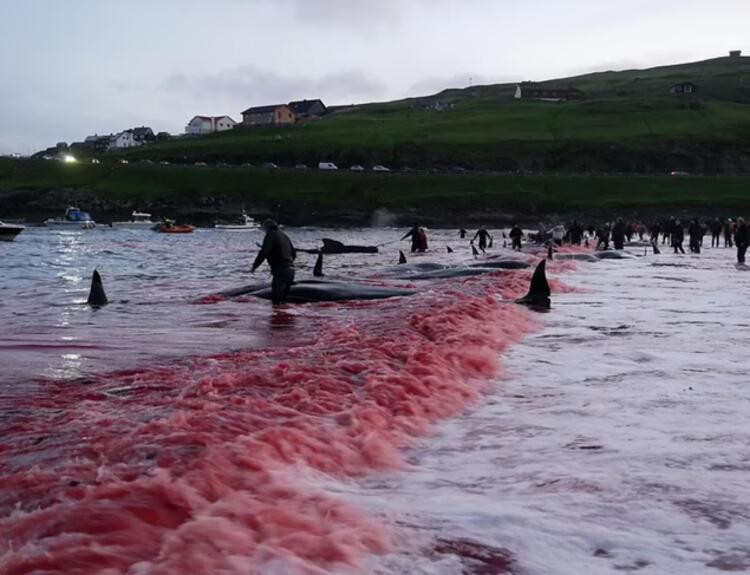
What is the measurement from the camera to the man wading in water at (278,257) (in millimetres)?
19116

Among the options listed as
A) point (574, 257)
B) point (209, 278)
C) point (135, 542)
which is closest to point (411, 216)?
point (574, 257)

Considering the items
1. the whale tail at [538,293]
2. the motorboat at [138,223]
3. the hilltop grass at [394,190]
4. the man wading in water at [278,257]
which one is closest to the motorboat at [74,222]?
the motorboat at [138,223]

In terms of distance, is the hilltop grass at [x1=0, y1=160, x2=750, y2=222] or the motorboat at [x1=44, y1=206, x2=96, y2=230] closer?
the motorboat at [x1=44, y1=206, x2=96, y2=230]

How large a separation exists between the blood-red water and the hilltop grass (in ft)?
304

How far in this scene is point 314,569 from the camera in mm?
4812

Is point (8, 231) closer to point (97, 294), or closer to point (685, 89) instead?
point (97, 294)

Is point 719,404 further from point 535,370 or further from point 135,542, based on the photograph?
point 135,542

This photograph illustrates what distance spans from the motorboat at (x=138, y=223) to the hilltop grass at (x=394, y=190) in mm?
9511

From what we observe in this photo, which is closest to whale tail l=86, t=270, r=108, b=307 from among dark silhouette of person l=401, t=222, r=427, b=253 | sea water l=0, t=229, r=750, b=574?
sea water l=0, t=229, r=750, b=574

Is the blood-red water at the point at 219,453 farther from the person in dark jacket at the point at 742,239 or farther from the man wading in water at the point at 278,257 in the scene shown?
the person in dark jacket at the point at 742,239

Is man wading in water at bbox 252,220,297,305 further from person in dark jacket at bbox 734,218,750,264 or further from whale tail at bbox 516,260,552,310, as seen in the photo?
person in dark jacket at bbox 734,218,750,264

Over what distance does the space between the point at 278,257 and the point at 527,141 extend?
118 metres

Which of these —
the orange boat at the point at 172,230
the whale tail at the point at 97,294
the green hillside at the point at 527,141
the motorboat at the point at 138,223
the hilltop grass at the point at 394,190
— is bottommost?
the whale tail at the point at 97,294

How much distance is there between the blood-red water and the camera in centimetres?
496
